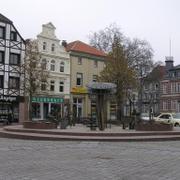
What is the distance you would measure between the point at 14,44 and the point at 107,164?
137 feet

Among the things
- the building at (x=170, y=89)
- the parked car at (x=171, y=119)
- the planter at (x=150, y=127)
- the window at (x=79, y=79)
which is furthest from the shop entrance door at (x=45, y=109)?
the building at (x=170, y=89)

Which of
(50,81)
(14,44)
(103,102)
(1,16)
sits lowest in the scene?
(103,102)

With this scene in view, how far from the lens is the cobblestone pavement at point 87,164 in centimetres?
1050

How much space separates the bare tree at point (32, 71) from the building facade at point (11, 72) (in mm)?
1333

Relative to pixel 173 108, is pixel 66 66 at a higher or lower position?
higher

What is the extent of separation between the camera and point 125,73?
166 feet

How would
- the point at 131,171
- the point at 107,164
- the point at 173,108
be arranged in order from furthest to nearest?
the point at 173,108, the point at 107,164, the point at 131,171

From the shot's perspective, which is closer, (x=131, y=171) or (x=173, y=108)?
(x=131, y=171)

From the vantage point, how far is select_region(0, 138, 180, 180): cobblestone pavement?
1050cm

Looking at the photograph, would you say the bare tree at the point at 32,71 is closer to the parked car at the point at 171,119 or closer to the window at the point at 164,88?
the parked car at the point at 171,119

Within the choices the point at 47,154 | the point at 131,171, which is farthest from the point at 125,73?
the point at 131,171

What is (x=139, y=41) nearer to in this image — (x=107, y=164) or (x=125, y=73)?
(x=125, y=73)

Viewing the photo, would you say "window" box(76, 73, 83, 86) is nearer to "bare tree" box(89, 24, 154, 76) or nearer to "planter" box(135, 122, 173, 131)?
"bare tree" box(89, 24, 154, 76)

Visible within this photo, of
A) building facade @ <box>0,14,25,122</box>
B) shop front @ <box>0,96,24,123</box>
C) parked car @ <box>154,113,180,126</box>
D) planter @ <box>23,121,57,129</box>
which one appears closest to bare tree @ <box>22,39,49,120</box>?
building facade @ <box>0,14,25,122</box>
